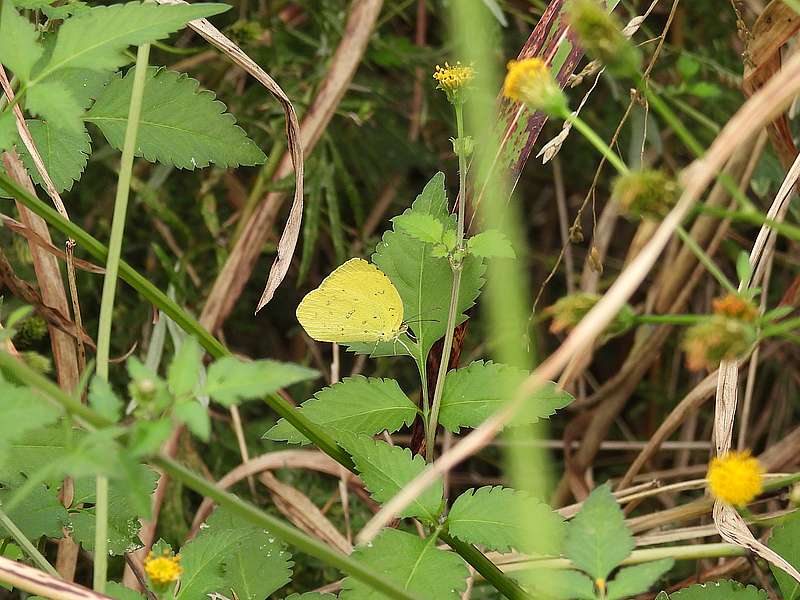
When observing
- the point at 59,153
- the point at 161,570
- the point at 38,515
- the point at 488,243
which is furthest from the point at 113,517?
the point at 488,243

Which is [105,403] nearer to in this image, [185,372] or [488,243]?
[185,372]

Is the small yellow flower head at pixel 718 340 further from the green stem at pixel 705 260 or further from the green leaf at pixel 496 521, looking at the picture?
the green leaf at pixel 496 521

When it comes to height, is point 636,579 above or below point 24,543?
above

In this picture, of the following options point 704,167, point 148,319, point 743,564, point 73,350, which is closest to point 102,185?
point 148,319

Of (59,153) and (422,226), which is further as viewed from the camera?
(59,153)

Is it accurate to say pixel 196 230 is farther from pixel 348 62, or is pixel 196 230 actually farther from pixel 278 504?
pixel 278 504

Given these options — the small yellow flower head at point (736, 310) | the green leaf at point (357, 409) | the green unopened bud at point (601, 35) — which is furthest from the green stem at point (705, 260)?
the green leaf at point (357, 409)

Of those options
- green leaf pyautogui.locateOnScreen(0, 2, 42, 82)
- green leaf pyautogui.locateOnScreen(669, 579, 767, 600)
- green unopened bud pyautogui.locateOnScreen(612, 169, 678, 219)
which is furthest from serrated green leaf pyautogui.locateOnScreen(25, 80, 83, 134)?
green leaf pyautogui.locateOnScreen(669, 579, 767, 600)
